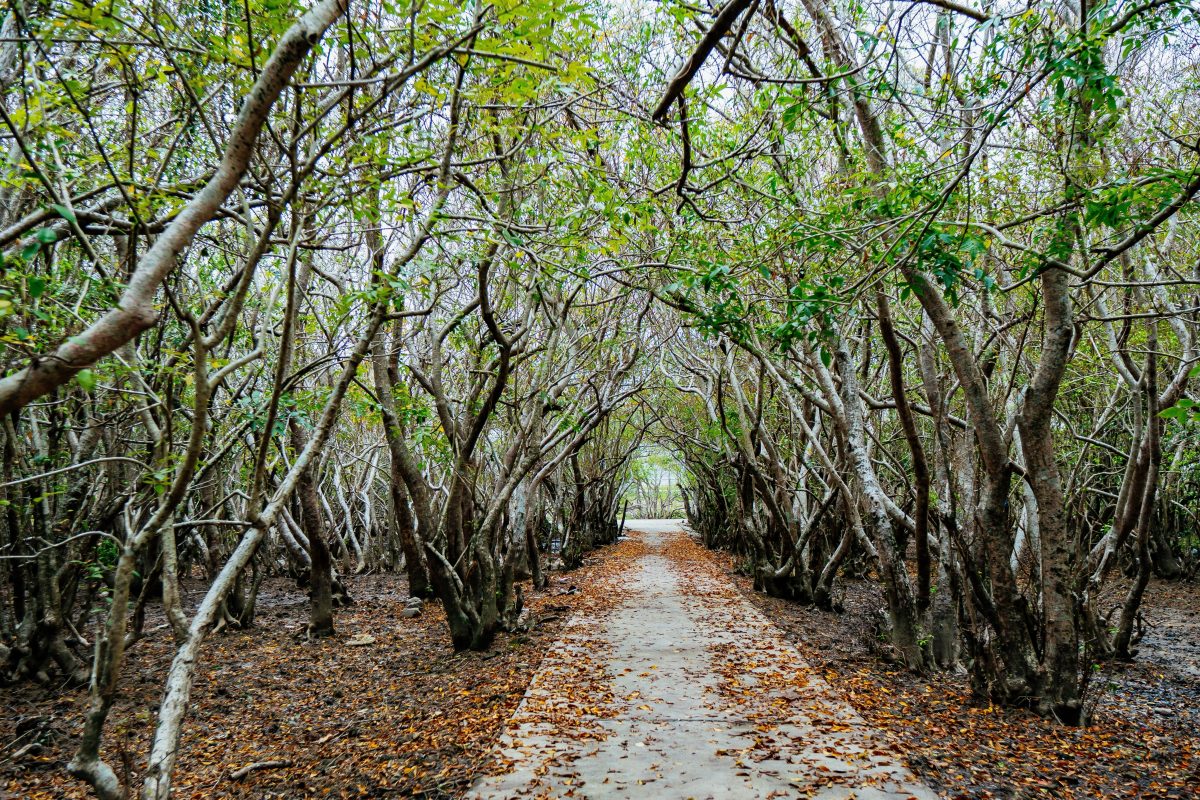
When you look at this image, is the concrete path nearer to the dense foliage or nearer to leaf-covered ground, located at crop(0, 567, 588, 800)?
leaf-covered ground, located at crop(0, 567, 588, 800)

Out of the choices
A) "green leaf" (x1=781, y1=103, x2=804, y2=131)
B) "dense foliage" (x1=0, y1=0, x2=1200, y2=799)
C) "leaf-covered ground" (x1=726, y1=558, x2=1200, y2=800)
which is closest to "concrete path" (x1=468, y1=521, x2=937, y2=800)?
"leaf-covered ground" (x1=726, y1=558, x2=1200, y2=800)

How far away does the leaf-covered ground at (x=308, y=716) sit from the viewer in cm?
418

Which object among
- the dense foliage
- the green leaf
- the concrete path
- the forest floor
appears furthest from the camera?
the green leaf

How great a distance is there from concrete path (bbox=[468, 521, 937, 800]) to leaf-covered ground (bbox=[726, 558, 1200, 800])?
1.06ft

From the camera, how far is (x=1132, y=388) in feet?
18.9

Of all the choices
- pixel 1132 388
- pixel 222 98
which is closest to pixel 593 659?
pixel 1132 388

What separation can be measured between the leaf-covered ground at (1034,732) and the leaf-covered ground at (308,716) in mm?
2948

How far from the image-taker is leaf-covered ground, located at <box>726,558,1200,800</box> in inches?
157

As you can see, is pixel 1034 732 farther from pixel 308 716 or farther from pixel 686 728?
pixel 308 716

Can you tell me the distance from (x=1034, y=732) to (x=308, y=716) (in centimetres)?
553

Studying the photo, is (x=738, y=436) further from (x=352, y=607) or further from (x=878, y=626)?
(x=352, y=607)

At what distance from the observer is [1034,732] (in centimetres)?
468

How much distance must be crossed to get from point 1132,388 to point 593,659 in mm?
5586

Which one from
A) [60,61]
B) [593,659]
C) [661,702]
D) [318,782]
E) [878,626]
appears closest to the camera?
[318,782]
